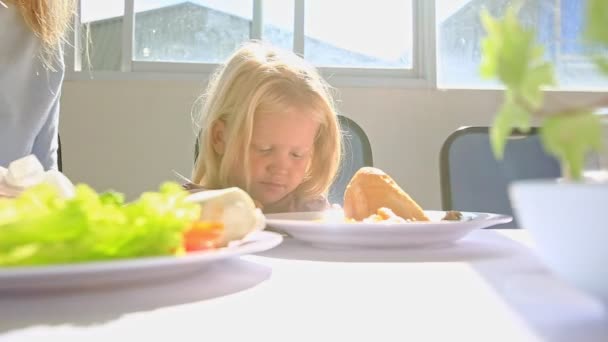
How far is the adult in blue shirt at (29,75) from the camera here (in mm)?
1381

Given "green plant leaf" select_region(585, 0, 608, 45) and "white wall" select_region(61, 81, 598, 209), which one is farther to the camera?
"white wall" select_region(61, 81, 598, 209)

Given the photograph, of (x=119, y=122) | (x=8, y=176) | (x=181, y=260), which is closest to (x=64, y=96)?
(x=119, y=122)

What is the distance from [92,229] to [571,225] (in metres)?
0.26

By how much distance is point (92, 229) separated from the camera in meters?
0.33

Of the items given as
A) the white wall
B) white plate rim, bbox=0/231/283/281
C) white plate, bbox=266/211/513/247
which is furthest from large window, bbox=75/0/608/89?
white plate rim, bbox=0/231/283/281

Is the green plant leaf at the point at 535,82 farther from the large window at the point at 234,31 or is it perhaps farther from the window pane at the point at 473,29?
the window pane at the point at 473,29

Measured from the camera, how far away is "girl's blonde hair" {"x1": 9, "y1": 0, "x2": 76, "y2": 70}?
4.58 feet

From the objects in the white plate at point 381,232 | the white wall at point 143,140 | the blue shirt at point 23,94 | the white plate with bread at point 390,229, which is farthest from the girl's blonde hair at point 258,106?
the white wall at point 143,140

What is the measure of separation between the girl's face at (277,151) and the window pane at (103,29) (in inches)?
54.5

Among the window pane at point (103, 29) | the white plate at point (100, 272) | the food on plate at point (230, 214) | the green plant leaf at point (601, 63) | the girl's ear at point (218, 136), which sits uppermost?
the window pane at point (103, 29)

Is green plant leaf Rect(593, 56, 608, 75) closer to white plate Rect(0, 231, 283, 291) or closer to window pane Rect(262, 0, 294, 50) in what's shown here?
white plate Rect(0, 231, 283, 291)

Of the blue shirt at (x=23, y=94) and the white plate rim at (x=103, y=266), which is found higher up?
the blue shirt at (x=23, y=94)

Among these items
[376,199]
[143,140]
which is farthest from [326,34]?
[376,199]

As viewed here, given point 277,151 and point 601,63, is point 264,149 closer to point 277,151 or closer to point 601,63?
point 277,151
